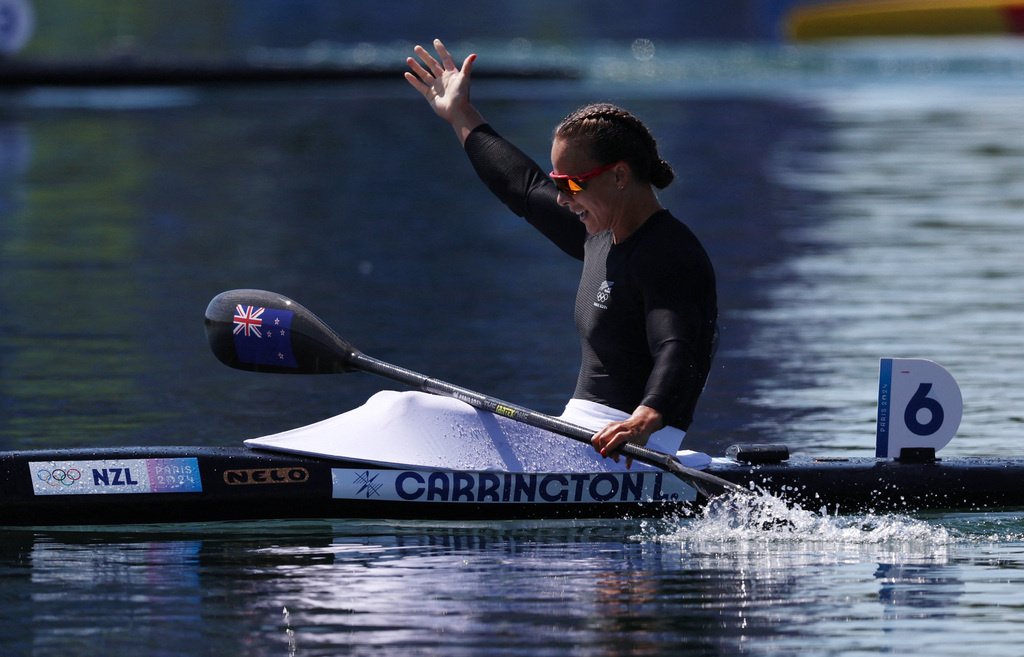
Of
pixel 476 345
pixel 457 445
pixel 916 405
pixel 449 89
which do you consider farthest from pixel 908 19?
pixel 457 445

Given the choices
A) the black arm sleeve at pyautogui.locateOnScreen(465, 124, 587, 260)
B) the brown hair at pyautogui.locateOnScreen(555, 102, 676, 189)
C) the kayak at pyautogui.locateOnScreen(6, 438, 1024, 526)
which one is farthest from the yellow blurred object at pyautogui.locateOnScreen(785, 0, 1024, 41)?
the brown hair at pyautogui.locateOnScreen(555, 102, 676, 189)

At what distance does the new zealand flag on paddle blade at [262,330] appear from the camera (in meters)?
8.57

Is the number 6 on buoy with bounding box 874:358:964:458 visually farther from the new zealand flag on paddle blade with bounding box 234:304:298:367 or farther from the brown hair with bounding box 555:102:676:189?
the new zealand flag on paddle blade with bounding box 234:304:298:367

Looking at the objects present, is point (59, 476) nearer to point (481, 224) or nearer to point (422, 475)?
point (422, 475)

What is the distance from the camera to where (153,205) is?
69.5 feet

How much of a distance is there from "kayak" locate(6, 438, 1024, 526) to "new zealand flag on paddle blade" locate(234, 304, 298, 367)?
0.52m

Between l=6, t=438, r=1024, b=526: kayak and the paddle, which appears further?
the paddle

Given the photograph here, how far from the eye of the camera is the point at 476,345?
1300 centimetres

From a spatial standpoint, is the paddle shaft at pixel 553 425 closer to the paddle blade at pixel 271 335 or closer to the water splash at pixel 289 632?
the paddle blade at pixel 271 335

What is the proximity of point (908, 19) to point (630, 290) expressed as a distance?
35952mm

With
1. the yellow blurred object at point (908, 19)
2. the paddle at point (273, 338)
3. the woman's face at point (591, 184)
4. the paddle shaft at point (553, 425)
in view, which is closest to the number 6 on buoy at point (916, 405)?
the paddle shaft at point (553, 425)

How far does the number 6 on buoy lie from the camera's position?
8.28 meters

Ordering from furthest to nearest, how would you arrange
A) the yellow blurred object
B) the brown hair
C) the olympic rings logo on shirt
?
the yellow blurred object, the olympic rings logo on shirt, the brown hair

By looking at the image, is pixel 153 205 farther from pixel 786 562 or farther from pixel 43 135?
pixel 786 562
